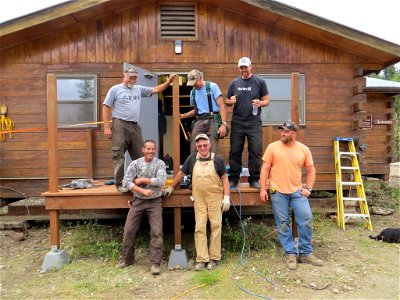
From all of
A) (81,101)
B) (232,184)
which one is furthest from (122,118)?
(81,101)

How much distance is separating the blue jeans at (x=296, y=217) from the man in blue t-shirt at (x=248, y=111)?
0.48 m

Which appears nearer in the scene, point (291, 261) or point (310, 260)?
point (291, 261)

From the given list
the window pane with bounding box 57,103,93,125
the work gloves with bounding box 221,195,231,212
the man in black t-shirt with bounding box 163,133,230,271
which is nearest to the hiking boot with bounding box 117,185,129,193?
the man in black t-shirt with bounding box 163,133,230,271

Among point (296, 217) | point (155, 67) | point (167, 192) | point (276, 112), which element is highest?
point (155, 67)

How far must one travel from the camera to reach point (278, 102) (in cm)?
701

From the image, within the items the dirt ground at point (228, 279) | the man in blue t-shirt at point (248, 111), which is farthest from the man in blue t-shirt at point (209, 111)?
the dirt ground at point (228, 279)

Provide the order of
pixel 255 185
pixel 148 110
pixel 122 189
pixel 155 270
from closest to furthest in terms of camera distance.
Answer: pixel 155 270, pixel 122 189, pixel 255 185, pixel 148 110

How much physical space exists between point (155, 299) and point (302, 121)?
4.89m

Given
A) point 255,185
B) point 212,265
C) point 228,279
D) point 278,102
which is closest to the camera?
point 228,279

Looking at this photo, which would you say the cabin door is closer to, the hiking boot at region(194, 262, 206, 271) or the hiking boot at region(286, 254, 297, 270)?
the hiking boot at region(194, 262, 206, 271)

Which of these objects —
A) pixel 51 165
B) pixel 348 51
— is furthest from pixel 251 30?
pixel 51 165

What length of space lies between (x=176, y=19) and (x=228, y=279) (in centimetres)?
521

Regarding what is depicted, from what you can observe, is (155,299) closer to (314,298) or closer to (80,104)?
(314,298)

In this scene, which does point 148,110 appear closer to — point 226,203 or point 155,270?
point 226,203
